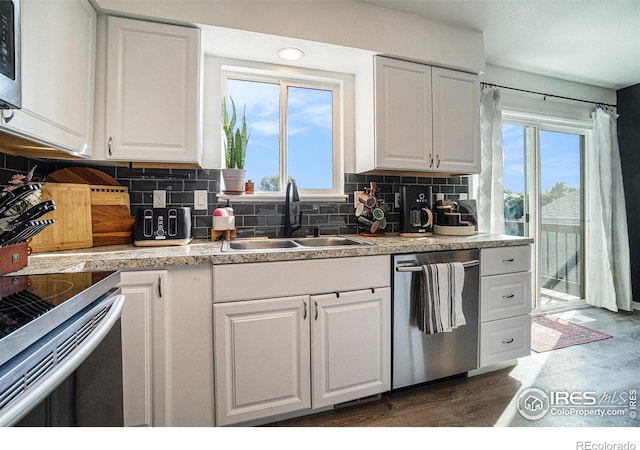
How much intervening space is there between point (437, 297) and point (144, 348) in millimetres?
1512

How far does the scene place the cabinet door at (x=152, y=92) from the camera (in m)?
1.56

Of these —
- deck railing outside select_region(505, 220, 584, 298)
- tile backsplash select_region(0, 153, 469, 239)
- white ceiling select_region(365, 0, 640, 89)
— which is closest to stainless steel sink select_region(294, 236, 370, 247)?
tile backsplash select_region(0, 153, 469, 239)

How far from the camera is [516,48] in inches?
98.7

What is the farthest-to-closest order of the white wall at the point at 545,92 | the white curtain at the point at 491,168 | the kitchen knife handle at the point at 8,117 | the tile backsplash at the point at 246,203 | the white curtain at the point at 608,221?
1. the white curtain at the point at 608,221
2. the white wall at the point at 545,92
3. the white curtain at the point at 491,168
4. the tile backsplash at the point at 246,203
5. the kitchen knife handle at the point at 8,117

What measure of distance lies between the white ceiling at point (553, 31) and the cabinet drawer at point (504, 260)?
162cm

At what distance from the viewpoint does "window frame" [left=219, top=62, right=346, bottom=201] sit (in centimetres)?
213

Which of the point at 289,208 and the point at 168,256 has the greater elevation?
the point at 289,208

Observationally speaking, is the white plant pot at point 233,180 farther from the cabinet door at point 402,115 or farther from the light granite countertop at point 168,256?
the cabinet door at point 402,115

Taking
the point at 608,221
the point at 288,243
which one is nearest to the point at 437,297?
the point at 288,243

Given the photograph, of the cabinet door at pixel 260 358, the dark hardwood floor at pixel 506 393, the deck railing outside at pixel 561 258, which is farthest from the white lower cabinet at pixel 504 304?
the deck railing outside at pixel 561 258

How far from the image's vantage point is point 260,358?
56.6 inches

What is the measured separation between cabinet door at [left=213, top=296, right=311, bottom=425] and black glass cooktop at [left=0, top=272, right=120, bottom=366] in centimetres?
56

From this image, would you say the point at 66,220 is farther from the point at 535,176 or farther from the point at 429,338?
the point at 535,176

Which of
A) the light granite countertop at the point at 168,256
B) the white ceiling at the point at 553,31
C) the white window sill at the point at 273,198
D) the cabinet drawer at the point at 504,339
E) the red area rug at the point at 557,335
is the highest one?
the white ceiling at the point at 553,31
